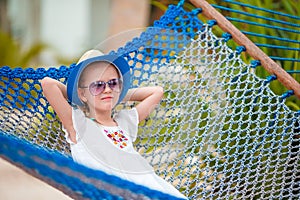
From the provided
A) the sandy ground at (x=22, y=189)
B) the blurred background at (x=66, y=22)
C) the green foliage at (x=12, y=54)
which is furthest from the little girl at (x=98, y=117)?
the blurred background at (x=66, y=22)

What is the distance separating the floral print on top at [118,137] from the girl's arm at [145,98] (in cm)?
→ 14

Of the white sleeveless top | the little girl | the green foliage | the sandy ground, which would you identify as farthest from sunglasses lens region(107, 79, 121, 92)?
the green foliage

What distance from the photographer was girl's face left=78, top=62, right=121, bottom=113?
1858 mm

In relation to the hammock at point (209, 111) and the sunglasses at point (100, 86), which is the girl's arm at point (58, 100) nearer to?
the sunglasses at point (100, 86)

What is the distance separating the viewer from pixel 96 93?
1861 millimetres

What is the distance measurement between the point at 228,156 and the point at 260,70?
1.26ft

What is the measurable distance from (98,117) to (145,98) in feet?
0.80

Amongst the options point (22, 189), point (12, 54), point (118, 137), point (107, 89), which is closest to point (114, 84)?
point (107, 89)

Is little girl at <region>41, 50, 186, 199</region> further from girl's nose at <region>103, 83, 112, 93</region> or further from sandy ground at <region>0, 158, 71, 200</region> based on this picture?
sandy ground at <region>0, 158, 71, 200</region>

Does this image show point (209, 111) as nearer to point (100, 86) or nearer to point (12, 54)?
point (100, 86)

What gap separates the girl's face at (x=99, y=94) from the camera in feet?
6.10

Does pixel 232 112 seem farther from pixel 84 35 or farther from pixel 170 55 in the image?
pixel 84 35

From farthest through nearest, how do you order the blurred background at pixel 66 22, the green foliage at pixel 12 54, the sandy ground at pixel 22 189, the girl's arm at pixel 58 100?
the blurred background at pixel 66 22 < the green foliage at pixel 12 54 < the sandy ground at pixel 22 189 < the girl's arm at pixel 58 100

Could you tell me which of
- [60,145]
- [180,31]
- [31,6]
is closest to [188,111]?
[180,31]
